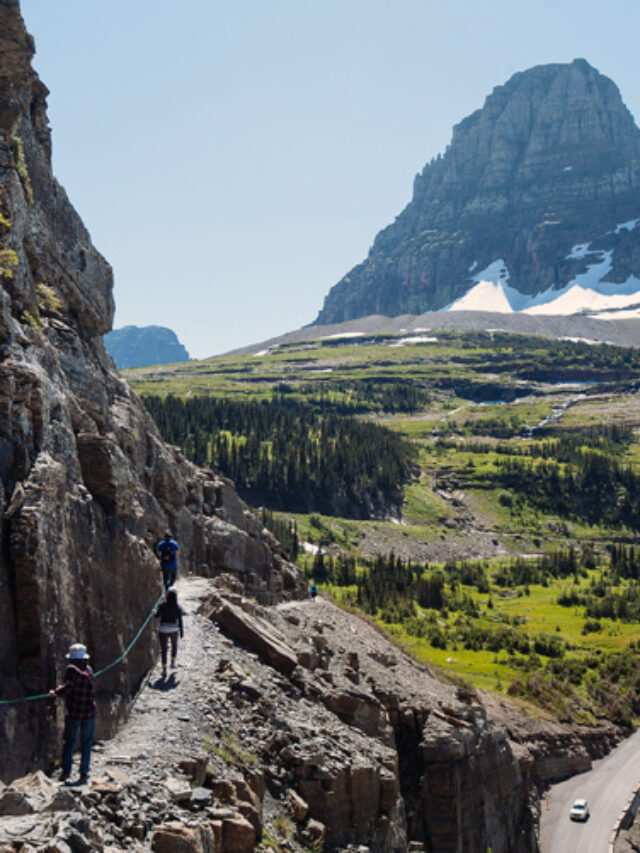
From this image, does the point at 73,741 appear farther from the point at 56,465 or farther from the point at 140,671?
the point at 140,671

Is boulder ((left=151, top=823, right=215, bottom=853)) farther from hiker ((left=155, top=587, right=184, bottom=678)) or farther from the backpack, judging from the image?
the backpack

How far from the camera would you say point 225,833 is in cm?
1470

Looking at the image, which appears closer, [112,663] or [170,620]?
[112,663]

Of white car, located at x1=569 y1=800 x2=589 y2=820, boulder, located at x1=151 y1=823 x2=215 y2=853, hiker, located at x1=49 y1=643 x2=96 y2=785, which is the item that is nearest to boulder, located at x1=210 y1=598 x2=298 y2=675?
hiker, located at x1=49 y1=643 x2=96 y2=785

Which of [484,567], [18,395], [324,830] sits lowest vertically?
[484,567]

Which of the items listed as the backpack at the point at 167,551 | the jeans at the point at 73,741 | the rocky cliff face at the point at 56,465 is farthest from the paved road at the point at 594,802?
the jeans at the point at 73,741

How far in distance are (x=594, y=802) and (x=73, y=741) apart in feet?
144

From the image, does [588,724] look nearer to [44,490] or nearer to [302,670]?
[302,670]

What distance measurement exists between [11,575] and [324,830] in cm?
870

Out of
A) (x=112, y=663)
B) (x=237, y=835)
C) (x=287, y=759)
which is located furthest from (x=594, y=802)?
(x=237, y=835)

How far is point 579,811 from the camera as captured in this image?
49000 millimetres

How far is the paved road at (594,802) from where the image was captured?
4647 cm

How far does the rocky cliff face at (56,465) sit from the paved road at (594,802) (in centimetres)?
2402

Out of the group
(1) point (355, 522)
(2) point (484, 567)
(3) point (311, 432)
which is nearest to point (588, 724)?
(2) point (484, 567)
